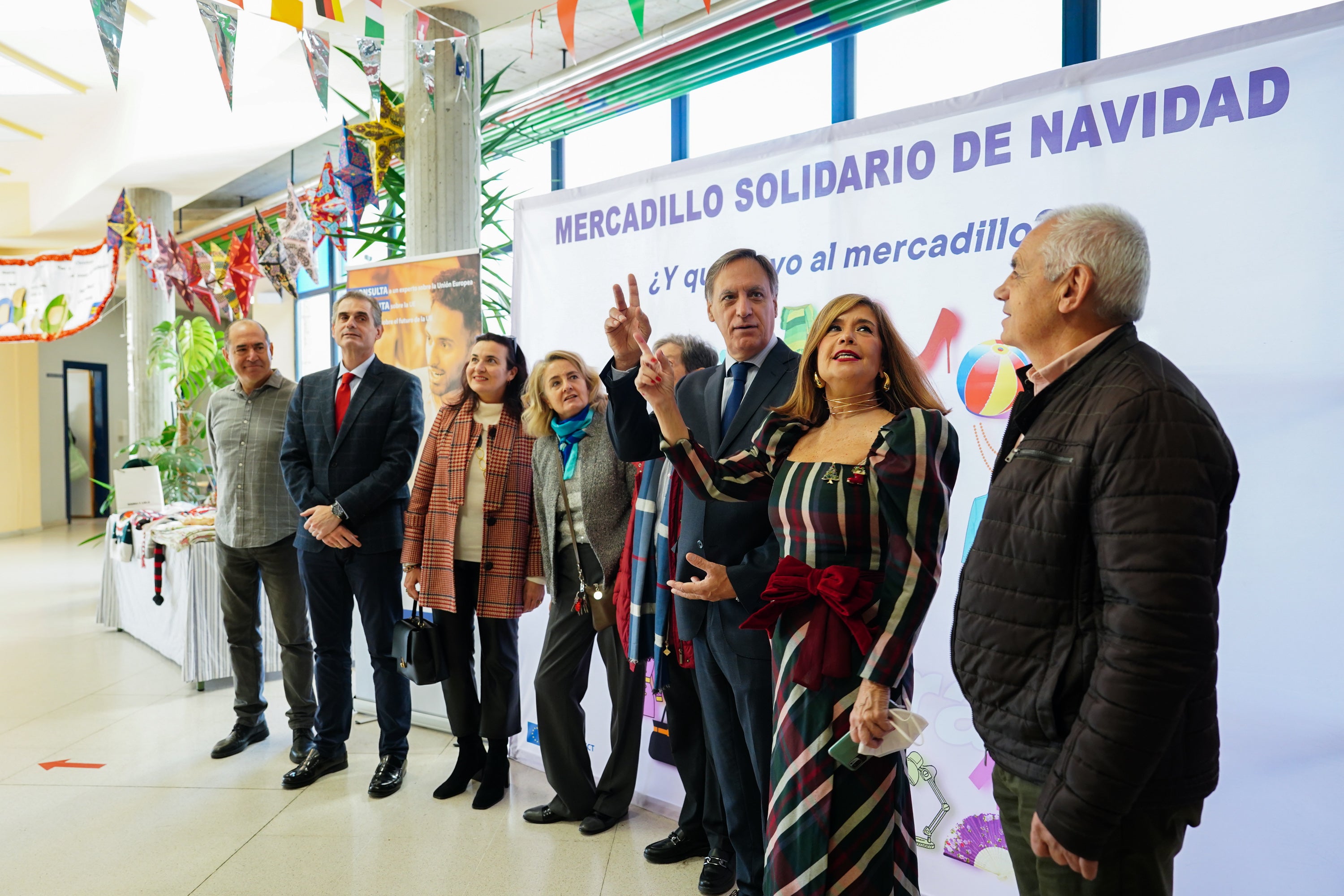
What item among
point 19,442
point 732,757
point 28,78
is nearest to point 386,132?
point 732,757

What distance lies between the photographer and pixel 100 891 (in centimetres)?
251

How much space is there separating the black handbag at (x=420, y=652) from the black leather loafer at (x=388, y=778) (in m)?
0.40

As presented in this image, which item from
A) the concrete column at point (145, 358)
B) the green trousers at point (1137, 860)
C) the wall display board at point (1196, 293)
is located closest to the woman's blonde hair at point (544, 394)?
the wall display board at point (1196, 293)

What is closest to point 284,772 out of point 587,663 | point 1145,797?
point 587,663

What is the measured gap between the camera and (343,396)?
329cm

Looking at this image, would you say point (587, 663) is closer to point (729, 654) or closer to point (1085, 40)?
point (729, 654)

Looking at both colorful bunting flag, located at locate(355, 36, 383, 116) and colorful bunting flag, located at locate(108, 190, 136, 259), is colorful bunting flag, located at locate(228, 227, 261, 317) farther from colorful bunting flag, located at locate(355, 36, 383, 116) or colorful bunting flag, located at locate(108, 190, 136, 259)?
colorful bunting flag, located at locate(355, 36, 383, 116)

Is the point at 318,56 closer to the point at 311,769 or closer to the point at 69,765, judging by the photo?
the point at 311,769

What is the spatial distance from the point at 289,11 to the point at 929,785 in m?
3.19

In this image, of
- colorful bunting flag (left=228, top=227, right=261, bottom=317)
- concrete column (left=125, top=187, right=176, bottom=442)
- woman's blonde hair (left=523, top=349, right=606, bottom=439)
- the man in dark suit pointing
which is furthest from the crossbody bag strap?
concrete column (left=125, top=187, right=176, bottom=442)

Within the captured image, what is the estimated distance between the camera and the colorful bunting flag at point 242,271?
656 centimetres

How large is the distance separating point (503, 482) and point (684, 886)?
4.51 ft

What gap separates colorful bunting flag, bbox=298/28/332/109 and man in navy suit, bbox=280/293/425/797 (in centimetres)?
75

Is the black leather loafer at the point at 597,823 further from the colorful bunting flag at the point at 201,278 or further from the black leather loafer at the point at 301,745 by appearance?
the colorful bunting flag at the point at 201,278
